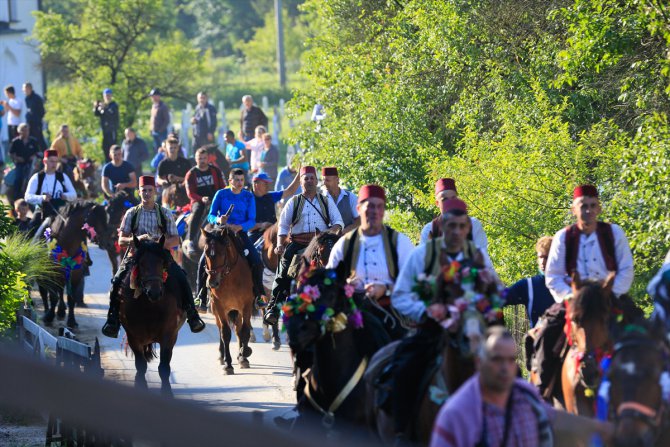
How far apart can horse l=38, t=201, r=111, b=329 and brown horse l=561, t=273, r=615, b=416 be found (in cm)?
1233

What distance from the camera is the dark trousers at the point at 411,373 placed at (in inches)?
377

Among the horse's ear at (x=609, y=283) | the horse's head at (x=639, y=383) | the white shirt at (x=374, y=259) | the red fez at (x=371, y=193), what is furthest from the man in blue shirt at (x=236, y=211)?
the horse's head at (x=639, y=383)

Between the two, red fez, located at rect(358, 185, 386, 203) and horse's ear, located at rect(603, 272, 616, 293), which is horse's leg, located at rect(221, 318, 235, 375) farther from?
horse's ear, located at rect(603, 272, 616, 293)

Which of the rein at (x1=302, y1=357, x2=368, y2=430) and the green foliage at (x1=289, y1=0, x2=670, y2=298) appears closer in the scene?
the rein at (x1=302, y1=357, x2=368, y2=430)

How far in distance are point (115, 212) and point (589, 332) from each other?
46.9ft

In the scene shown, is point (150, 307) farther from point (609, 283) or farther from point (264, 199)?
point (609, 283)

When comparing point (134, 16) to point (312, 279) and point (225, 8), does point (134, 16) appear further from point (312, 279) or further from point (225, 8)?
point (225, 8)

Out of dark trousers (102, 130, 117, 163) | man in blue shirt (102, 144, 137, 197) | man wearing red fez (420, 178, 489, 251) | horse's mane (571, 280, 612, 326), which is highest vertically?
dark trousers (102, 130, 117, 163)

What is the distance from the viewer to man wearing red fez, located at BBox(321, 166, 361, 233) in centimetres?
1777

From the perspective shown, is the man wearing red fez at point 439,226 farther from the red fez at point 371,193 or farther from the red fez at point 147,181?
the red fez at point 147,181

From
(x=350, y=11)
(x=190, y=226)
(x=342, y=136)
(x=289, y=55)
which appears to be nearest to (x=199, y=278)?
(x=190, y=226)

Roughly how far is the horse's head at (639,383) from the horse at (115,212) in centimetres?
1558

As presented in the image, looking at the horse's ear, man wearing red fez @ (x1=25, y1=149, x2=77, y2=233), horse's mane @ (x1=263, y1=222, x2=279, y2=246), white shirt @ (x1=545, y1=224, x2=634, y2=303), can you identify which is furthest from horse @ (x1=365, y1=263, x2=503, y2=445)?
man wearing red fez @ (x1=25, y1=149, x2=77, y2=233)

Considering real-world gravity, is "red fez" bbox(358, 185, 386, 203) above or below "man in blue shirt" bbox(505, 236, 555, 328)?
above
